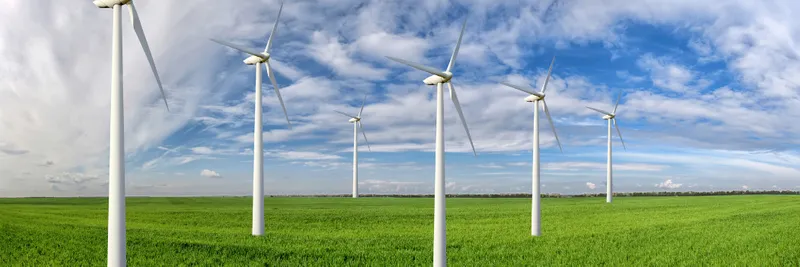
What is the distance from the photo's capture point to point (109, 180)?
22.5m

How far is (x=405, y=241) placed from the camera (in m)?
36.6

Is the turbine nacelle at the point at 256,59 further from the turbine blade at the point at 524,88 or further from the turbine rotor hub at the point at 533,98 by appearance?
the turbine rotor hub at the point at 533,98

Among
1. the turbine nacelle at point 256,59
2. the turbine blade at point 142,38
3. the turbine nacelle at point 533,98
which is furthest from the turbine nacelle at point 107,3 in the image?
the turbine nacelle at point 533,98

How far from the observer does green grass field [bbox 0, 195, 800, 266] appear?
1196 inches

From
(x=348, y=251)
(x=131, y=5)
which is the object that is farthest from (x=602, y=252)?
(x=131, y=5)

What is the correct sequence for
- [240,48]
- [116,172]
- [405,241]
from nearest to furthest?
[116,172] → [405,241] → [240,48]

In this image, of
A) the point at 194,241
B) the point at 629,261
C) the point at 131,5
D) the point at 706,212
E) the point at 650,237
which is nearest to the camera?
the point at 131,5

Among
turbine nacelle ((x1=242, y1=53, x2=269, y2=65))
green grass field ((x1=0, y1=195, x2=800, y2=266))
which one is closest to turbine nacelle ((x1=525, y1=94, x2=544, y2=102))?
green grass field ((x1=0, y1=195, x2=800, y2=266))

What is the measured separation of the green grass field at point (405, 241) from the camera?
3039 cm

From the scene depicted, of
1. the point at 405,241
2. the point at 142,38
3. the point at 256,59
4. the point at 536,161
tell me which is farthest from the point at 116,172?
the point at 536,161

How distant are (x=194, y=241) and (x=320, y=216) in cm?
1989

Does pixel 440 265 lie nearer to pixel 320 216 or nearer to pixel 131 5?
pixel 131 5

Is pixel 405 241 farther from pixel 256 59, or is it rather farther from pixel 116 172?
pixel 116 172

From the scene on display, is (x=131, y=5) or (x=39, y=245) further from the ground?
(x=131, y=5)
